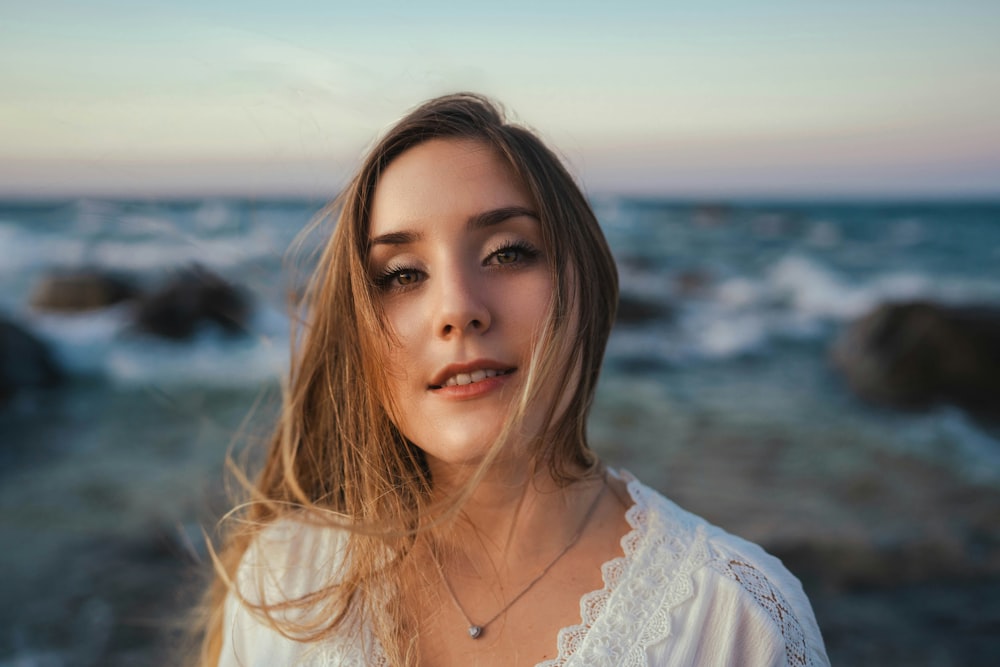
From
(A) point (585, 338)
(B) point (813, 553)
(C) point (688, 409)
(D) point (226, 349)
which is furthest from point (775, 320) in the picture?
(A) point (585, 338)

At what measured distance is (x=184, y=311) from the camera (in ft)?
30.0

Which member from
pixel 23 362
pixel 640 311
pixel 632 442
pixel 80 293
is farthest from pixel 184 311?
pixel 640 311

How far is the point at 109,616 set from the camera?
4.41m

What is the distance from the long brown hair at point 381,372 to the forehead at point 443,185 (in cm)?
3

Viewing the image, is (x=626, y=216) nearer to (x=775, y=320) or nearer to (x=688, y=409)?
(x=775, y=320)

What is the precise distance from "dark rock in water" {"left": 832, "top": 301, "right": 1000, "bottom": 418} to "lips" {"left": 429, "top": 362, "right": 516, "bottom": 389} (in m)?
6.92

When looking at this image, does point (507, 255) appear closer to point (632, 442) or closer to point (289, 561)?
point (289, 561)

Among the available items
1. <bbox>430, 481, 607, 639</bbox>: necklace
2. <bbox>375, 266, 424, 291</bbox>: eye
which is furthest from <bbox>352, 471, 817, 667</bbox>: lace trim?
<bbox>375, 266, 424, 291</bbox>: eye

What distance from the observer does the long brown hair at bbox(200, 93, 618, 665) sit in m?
1.65

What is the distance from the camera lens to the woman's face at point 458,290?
1.56m

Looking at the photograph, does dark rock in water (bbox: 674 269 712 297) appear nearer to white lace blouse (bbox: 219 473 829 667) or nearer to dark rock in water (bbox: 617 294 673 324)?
dark rock in water (bbox: 617 294 673 324)

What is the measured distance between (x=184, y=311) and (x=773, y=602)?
8.76 meters

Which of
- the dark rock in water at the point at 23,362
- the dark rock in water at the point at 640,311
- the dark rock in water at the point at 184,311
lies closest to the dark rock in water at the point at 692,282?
the dark rock in water at the point at 640,311

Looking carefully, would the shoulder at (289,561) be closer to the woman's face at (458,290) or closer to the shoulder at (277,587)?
the shoulder at (277,587)
